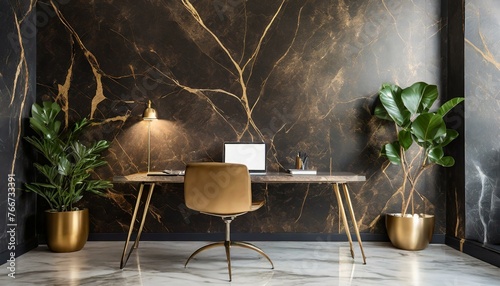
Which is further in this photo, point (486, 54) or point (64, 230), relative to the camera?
point (486, 54)

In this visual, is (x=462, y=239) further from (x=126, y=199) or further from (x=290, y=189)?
(x=126, y=199)

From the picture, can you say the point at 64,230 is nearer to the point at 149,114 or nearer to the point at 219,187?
the point at 149,114

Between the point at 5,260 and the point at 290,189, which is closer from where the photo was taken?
the point at 5,260

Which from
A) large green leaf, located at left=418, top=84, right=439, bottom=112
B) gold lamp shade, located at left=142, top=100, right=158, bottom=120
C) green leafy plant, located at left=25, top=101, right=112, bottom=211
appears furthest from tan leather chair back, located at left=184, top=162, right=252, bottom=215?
large green leaf, located at left=418, top=84, right=439, bottom=112

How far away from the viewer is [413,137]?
12.5ft

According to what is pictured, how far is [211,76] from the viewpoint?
4207 mm

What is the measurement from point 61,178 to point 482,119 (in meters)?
3.55

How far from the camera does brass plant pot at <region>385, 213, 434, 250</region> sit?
3.83 metres

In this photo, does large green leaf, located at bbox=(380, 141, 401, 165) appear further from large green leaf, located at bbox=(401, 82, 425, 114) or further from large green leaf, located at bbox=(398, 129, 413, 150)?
large green leaf, located at bbox=(401, 82, 425, 114)

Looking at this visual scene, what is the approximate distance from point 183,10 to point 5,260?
256 centimetres

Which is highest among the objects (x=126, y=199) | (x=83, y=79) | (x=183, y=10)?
(x=183, y=10)

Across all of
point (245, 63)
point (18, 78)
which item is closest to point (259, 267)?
point (245, 63)

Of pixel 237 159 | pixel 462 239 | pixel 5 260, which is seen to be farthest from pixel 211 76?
pixel 462 239

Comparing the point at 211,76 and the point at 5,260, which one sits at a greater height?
the point at 211,76
